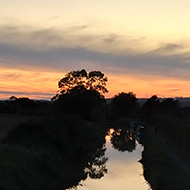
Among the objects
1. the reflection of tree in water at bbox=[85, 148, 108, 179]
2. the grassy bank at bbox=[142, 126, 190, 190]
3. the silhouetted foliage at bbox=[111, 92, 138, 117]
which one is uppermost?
the silhouetted foliage at bbox=[111, 92, 138, 117]

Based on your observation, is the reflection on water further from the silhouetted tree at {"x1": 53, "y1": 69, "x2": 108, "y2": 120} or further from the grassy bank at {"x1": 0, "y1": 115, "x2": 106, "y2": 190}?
the silhouetted tree at {"x1": 53, "y1": 69, "x2": 108, "y2": 120}

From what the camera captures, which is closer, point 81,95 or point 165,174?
point 165,174

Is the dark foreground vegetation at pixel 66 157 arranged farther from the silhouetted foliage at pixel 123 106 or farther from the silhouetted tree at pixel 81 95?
the silhouetted foliage at pixel 123 106

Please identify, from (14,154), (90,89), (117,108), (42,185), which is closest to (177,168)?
→ (42,185)

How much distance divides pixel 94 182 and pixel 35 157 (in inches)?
176

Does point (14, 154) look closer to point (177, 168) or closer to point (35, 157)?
point (35, 157)

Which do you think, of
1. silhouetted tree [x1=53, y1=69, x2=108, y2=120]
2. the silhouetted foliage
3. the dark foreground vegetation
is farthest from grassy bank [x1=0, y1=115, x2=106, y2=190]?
the silhouetted foliage

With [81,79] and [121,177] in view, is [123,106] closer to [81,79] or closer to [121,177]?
[81,79]

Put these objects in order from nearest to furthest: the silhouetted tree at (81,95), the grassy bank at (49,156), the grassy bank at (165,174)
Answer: the grassy bank at (165,174), the grassy bank at (49,156), the silhouetted tree at (81,95)

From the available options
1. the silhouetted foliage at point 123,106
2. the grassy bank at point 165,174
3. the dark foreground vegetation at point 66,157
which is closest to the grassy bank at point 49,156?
the dark foreground vegetation at point 66,157

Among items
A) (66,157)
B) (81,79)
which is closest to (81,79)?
(81,79)

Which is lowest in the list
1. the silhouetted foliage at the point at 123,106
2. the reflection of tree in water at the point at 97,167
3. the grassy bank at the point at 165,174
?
the reflection of tree in water at the point at 97,167

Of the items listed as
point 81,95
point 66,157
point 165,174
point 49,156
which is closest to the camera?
point 165,174

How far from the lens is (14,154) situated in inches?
1017
